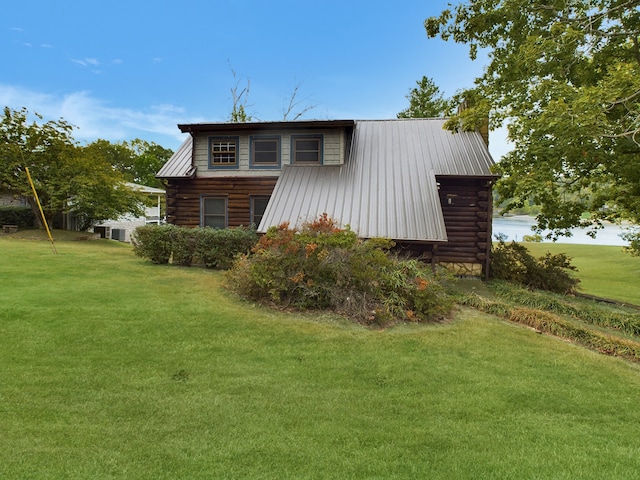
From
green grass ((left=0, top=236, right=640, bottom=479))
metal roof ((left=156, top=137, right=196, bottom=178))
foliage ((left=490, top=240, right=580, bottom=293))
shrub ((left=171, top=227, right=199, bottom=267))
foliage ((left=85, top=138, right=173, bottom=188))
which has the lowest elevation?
green grass ((left=0, top=236, right=640, bottom=479))

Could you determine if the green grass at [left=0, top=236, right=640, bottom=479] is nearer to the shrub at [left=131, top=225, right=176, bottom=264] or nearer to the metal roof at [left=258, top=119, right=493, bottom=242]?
the metal roof at [left=258, top=119, right=493, bottom=242]

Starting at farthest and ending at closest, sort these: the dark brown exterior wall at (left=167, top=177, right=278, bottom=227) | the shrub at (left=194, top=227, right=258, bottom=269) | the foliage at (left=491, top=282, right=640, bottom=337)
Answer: the dark brown exterior wall at (left=167, top=177, right=278, bottom=227)
the shrub at (left=194, top=227, right=258, bottom=269)
the foliage at (left=491, top=282, right=640, bottom=337)

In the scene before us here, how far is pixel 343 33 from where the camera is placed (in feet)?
70.0

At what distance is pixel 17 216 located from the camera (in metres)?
22.3

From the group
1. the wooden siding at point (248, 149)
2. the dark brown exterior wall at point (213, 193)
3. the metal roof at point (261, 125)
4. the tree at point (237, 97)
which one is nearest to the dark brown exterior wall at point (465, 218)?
the wooden siding at point (248, 149)

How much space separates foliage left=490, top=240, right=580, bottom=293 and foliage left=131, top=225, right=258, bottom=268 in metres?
9.28

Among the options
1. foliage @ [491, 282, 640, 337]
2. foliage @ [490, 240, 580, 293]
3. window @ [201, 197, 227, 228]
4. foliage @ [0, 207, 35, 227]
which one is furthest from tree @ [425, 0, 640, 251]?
foliage @ [0, 207, 35, 227]

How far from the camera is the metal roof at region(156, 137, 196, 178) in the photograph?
14.2 metres

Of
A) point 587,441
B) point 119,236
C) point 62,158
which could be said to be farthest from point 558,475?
point 119,236

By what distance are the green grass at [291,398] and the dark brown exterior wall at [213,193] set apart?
24.8 feet

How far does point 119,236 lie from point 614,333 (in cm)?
2876

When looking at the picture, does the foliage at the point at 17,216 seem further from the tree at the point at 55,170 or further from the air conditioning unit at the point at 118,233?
the air conditioning unit at the point at 118,233

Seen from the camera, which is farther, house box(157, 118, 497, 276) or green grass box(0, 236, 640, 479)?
house box(157, 118, 497, 276)

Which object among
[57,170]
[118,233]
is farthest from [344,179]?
[118,233]
